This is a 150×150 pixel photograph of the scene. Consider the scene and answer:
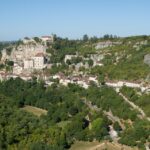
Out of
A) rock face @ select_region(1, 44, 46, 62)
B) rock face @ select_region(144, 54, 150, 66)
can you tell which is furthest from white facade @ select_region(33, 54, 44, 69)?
rock face @ select_region(144, 54, 150, 66)

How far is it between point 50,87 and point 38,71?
39.1ft

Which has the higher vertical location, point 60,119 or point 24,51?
point 24,51

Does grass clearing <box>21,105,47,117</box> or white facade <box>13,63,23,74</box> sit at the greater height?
white facade <box>13,63,23,74</box>

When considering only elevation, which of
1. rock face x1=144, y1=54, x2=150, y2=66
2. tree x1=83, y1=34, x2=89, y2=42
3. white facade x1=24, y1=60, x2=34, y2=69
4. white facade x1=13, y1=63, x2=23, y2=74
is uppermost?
tree x1=83, y1=34, x2=89, y2=42

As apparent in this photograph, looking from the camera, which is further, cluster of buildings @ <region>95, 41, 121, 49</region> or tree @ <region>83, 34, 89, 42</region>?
tree @ <region>83, 34, 89, 42</region>

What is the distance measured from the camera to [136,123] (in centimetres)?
3036

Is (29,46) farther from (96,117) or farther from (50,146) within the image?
(50,146)

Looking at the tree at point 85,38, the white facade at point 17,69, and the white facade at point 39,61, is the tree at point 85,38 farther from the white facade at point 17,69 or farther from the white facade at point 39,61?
the white facade at point 17,69

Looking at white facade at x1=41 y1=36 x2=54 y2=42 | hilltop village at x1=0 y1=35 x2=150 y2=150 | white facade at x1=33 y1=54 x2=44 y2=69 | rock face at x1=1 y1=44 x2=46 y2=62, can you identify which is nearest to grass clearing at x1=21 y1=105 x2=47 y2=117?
hilltop village at x1=0 y1=35 x2=150 y2=150

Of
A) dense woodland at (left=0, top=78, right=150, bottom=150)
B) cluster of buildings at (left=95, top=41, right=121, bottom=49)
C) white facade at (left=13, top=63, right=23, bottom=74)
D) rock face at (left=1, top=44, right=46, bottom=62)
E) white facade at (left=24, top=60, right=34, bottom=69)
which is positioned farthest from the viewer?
rock face at (left=1, top=44, right=46, bottom=62)

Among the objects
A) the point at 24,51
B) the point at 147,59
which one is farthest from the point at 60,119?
the point at 24,51

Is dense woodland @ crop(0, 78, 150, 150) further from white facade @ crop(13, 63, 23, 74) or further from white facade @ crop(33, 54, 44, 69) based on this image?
white facade @ crop(33, 54, 44, 69)

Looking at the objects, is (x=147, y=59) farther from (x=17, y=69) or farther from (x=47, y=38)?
(x=47, y=38)

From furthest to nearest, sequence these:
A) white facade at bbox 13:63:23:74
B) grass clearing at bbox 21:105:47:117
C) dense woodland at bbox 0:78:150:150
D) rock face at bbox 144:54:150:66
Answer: white facade at bbox 13:63:23:74 < rock face at bbox 144:54:150:66 < grass clearing at bbox 21:105:47:117 < dense woodland at bbox 0:78:150:150
